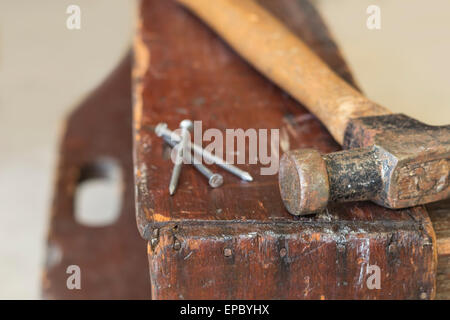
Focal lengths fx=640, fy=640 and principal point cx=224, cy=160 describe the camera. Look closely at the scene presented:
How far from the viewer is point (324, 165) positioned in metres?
1.08

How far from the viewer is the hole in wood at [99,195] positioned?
2.29 metres

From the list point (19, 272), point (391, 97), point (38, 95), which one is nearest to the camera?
point (391, 97)

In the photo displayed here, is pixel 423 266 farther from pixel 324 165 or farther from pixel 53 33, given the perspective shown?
pixel 53 33

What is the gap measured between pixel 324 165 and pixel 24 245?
1720mm

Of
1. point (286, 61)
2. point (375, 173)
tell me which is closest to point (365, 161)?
point (375, 173)

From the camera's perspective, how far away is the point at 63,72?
344cm

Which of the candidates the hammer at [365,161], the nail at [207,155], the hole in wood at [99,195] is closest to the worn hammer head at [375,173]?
the hammer at [365,161]

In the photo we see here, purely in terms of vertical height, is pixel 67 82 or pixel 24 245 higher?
pixel 67 82

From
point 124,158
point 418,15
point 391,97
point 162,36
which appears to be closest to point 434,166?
point 162,36

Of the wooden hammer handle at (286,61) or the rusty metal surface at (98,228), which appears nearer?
the wooden hammer handle at (286,61)

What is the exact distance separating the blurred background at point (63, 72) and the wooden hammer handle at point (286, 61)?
331 millimetres

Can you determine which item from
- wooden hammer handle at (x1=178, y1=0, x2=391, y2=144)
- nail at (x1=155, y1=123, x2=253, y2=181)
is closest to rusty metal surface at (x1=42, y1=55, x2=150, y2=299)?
wooden hammer handle at (x1=178, y1=0, x2=391, y2=144)

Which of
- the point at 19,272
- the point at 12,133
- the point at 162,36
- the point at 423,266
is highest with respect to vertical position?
the point at 162,36

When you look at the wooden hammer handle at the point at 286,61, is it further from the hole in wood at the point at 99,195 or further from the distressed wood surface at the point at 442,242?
Result: the hole in wood at the point at 99,195
